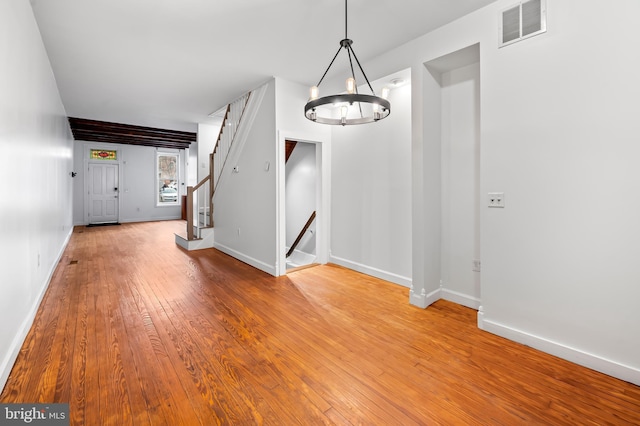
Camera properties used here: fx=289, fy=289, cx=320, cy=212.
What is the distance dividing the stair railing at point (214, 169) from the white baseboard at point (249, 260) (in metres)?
0.76

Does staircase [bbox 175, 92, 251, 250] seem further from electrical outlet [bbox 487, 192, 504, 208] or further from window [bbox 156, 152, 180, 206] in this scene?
window [bbox 156, 152, 180, 206]

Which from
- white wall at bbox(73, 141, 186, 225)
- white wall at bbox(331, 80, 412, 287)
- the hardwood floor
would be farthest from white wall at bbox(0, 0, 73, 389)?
white wall at bbox(73, 141, 186, 225)

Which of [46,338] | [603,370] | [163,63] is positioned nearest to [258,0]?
[163,63]

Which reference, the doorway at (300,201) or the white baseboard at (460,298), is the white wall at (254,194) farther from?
the white baseboard at (460,298)

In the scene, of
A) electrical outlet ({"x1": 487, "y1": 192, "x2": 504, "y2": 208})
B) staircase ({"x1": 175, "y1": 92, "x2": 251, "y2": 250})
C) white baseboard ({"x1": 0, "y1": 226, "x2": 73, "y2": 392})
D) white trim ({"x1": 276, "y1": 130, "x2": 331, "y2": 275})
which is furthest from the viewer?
staircase ({"x1": 175, "y1": 92, "x2": 251, "y2": 250})

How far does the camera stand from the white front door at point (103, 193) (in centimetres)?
998

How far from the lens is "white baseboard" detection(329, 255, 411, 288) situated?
383 cm

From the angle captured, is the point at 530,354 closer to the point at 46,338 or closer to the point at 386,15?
the point at 386,15

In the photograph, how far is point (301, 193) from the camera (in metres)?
Answer: 6.48

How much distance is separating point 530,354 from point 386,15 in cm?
315

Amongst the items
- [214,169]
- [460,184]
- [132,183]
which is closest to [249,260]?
[214,169]

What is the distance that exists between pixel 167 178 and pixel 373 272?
33.5 feet

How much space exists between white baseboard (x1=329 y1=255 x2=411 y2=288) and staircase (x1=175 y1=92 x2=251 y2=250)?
291 cm

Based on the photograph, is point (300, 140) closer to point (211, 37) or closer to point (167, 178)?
point (211, 37)
